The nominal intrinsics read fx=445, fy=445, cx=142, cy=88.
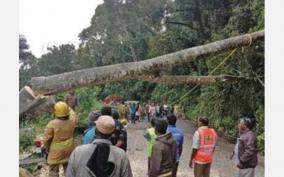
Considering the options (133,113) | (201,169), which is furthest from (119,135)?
(133,113)

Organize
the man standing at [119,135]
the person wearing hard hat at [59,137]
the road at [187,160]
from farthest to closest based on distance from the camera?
the road at [187,160] → the man standing at [119,135] → the person wearing hard hat at [59,137]

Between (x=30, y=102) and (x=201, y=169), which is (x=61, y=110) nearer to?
(x=30, y=102)

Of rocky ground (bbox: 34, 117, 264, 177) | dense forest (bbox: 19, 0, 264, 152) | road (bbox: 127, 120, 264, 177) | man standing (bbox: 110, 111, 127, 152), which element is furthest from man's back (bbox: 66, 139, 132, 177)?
Answer: road (bbox: 127, 120, 264, 177)

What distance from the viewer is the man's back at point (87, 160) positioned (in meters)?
3.56

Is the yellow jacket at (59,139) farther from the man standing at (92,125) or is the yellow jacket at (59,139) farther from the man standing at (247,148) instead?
the man standing at (247,148)

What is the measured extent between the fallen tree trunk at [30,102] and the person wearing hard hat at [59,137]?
701 millimetres

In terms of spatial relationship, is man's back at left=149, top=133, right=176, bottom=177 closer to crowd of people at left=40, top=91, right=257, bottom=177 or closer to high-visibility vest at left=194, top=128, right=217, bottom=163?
crowd of people at left=40, top=91, right=257, bottom=177

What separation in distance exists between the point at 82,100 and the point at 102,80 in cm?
1353

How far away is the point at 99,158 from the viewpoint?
3.56 metres

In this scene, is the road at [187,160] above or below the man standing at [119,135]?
below

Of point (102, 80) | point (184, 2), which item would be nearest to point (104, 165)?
point (102, 80)

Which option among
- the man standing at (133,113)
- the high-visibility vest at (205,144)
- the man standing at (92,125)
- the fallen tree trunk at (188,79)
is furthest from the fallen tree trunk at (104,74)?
the man standing at (133,113)

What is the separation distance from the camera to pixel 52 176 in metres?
6.11

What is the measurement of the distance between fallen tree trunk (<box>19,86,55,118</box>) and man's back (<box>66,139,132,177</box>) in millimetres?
1429
